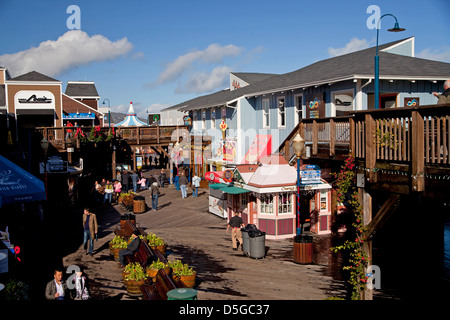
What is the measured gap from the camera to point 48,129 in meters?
29.8

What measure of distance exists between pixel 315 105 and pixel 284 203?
4.88 meters

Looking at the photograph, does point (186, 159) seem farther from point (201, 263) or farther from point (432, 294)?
point (432, 294)

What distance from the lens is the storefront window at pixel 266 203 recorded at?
17.7 metres

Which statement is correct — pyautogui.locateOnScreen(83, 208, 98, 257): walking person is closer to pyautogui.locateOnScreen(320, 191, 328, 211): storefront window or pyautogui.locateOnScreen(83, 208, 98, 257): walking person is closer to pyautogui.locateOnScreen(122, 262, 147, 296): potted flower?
pyautogui.locateOnScreen(122, 262, 147, 296): potted flower

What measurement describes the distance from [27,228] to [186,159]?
1813cm

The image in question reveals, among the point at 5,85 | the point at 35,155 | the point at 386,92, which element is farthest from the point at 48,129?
the point at 386,92

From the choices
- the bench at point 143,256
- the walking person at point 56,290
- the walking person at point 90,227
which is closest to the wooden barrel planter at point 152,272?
the bench at point 143,256

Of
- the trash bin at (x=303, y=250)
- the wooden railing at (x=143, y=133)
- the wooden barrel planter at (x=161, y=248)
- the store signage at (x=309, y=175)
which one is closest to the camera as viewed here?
the trash bin at (x=303, y=250)

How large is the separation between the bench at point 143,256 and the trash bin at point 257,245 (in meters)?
3.59

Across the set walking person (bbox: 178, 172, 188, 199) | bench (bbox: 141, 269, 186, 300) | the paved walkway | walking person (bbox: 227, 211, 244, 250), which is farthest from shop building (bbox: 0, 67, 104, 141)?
bench (bbox: 141, 269, 186, 300)

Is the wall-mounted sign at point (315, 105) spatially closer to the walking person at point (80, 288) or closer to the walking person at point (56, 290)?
the walking person at point (80, 288)

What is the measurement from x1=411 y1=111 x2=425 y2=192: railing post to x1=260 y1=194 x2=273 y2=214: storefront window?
962 cm

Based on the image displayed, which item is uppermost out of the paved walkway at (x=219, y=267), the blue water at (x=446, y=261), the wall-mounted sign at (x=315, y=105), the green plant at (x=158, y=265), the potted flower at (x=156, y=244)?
the wall-mounted sign at (x=315, y=105)

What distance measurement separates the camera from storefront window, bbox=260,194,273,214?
1766cm
